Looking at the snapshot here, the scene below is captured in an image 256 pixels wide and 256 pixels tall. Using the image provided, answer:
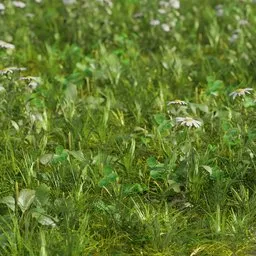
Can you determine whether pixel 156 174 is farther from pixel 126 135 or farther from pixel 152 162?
pixel 126 135

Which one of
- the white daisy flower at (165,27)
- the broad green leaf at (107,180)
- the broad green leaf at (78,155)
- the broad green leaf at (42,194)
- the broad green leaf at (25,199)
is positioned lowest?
the white daisy flower at (165,27)

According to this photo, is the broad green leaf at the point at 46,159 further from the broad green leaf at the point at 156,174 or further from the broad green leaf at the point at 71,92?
the broad green leaf at the point at 71,92

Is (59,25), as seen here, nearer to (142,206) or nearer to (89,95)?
(89,95)

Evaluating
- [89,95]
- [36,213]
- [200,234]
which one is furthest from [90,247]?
[89,95]

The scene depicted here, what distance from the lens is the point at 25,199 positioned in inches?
134

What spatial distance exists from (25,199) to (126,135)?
1215mm

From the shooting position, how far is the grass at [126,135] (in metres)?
3.41

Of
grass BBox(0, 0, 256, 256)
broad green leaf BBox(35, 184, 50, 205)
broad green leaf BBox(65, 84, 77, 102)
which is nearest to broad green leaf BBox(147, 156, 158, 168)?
grass BBox(0, 0, 256, 256)

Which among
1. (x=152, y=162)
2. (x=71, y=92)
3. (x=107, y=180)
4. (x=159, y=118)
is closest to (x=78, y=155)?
(x=107, y=180)

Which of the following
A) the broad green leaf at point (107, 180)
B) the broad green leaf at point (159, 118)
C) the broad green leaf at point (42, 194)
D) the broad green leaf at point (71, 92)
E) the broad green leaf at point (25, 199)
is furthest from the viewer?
→ the broad green leaf at point (71, 92)

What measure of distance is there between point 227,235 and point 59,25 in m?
4.26

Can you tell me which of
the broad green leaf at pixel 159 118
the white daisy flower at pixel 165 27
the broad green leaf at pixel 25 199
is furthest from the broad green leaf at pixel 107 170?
the white daisy flower at pixel 165 27

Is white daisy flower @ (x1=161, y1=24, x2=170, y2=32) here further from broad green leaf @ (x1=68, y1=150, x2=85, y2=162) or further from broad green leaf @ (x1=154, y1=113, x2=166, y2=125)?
broad green leaf @ (x1=68, y1=150, x2=85, y2=162)

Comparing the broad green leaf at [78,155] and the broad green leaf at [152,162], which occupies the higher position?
the broad green leaf at [152,162]
